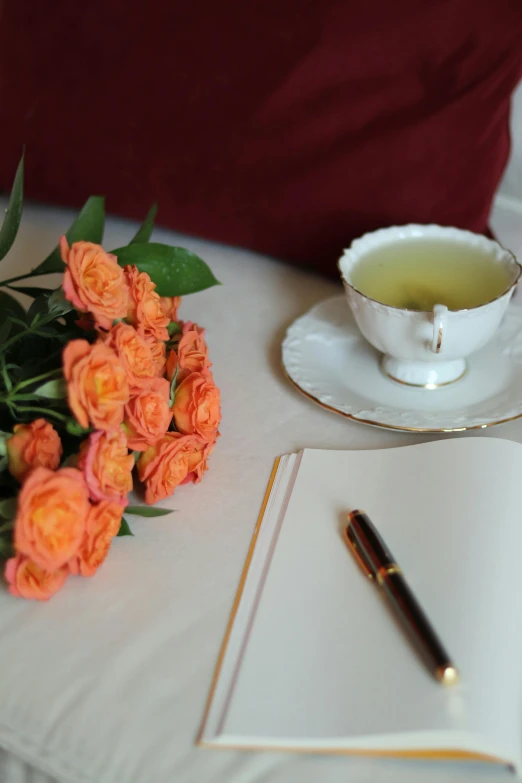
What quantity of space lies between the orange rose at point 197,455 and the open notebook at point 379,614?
0.17 ft

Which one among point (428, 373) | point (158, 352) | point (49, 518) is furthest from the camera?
point (428, 373)

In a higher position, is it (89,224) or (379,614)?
(89,224)

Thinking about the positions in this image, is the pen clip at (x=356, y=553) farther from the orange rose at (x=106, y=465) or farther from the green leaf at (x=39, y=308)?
the green leaf at (x=39, y=308)

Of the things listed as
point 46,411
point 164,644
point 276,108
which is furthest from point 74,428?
point 276,108

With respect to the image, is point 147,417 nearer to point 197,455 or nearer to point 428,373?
point 197,455

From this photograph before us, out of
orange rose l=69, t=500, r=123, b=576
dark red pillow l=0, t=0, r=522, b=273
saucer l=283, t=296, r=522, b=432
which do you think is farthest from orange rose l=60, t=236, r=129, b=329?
dark red pillow l=0, t=0, r=522, b=273

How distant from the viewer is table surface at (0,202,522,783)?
13.9 inches

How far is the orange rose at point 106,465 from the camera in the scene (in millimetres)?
413

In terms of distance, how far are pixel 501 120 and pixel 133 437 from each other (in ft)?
1.56

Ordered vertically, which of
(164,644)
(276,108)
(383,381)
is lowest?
(164,644)

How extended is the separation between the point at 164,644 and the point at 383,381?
0.99 feet

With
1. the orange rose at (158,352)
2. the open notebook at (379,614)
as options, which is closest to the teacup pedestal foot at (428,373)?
the open notebook at (379,614)

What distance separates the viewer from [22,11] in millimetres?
785

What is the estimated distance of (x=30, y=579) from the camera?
0.42 meters
